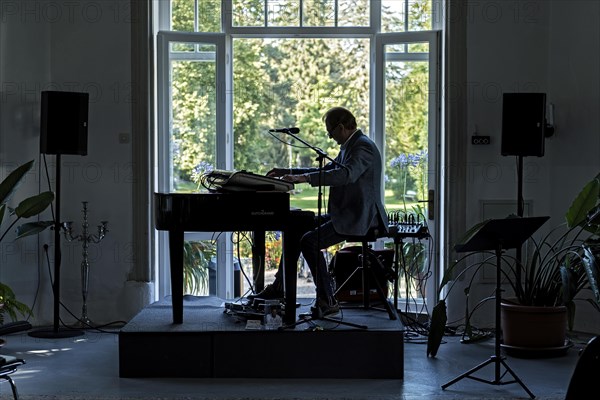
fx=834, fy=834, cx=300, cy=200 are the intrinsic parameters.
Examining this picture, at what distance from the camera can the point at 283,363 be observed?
507cm

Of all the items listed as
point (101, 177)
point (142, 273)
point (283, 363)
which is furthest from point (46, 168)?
point (283, 363)

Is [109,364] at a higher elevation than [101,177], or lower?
lower

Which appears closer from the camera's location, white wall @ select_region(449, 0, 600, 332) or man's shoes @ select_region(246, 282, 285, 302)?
man's shoes @ select_region(246, 282, 285, 302)

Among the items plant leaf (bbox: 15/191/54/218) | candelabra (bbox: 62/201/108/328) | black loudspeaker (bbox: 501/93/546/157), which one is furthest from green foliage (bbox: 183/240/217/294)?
black loudspeaker (bbox: 501/93/546/157)

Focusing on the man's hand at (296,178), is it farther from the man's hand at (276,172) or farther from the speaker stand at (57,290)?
the speaker stand at (57,290)

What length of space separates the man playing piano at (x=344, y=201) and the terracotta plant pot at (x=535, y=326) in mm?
1090

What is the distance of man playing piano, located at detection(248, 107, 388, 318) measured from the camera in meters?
5.38

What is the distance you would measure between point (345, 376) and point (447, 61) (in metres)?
2.88

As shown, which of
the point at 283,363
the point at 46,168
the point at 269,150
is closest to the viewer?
the point at 283,363

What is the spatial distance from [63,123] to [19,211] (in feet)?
2.45

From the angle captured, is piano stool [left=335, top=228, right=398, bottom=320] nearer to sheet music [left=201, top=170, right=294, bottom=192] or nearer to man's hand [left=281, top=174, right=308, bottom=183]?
man's hand [left=281, top=174, right=308, bottom=183]

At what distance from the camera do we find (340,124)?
219 inches

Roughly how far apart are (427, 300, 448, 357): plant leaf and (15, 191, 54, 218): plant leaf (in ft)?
9.59

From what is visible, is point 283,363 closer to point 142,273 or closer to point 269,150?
point 142,273
